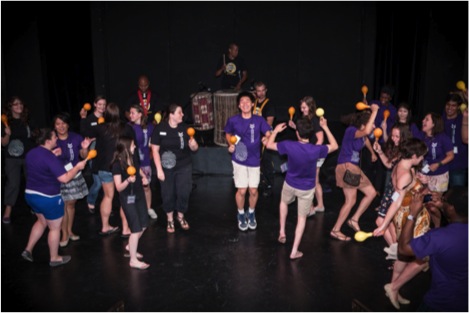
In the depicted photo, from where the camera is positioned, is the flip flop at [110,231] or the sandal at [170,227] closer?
the flip flop at [110,231]

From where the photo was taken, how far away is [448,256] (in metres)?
3.43

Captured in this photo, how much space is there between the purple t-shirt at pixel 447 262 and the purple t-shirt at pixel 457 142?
11.8 ft

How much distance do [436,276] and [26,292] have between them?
3.73m

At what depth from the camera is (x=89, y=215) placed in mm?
7023

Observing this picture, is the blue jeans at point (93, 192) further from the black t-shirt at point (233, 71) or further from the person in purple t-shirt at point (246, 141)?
the black t-shirt at point (233, 71)

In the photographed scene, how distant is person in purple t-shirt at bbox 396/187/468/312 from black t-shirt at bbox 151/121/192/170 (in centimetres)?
314

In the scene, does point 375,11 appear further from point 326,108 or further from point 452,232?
point 452,232

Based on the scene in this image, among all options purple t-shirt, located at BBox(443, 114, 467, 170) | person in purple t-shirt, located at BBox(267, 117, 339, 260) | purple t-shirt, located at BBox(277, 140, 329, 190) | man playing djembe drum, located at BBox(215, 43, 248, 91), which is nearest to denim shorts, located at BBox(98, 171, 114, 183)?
person in purple t-shirt, located at BBox(267, 117, 339, 260)

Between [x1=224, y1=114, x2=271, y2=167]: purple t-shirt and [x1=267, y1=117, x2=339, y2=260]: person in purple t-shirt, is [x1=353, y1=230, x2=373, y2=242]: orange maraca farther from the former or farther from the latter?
[x1=224, y1=114, x2=271, y2=167]: purple t-shirt

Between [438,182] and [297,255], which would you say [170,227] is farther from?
[438,182]

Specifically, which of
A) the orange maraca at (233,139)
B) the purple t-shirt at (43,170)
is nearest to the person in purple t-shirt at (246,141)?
the orange maraca at (233,139)

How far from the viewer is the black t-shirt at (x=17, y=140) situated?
6.66 metres

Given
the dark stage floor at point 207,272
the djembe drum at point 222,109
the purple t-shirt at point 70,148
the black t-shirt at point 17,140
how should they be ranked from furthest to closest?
the djembe drum at point 222,109
the black t-shirt at point 17,140
the purple t-shirt at point 70,148
the dark stage floor at point 207,272

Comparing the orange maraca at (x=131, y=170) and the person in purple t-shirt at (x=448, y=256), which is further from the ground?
the orange maraca at (x=131, y=170)
